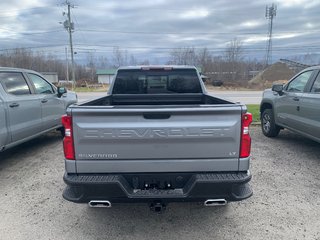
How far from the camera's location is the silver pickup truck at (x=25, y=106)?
195 inches

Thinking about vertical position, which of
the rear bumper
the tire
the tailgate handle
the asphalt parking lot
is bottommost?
the asphalt parking lot

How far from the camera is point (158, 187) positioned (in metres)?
2.92

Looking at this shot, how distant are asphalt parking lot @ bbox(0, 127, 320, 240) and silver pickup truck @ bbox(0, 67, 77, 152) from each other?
31.7 inches

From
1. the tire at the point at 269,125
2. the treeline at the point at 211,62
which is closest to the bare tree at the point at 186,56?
the treeline at the point at 211,62

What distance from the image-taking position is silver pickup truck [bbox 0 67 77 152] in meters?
4.95

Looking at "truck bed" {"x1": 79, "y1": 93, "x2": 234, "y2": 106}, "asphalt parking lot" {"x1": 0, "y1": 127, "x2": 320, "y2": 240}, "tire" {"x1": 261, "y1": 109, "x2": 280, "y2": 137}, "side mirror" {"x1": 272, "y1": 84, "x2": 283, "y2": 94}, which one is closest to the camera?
"asphalt parking lot" {"x1": 0, "y1": 127, "x2": 320, "y2": 240}

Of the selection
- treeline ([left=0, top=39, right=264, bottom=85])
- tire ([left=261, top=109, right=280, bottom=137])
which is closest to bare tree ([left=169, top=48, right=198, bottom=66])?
treeline ([left=0, top=39, right=264, bottom=85])

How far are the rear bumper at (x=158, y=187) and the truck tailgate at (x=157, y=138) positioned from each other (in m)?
0.09

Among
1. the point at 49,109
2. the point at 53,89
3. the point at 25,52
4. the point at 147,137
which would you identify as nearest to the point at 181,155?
the point at 147,137

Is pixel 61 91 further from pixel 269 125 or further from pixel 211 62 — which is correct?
pixel 211 62

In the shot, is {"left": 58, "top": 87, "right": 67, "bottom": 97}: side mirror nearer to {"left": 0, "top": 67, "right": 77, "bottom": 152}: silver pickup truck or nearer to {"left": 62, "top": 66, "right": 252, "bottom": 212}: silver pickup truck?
{"left": 0, "top": 67, "right": 77, "bottom": 152}: silver pickup truck

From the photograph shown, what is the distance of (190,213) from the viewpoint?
12.2 feet

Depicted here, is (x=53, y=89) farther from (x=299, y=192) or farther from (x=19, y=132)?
(x=299, y=192)

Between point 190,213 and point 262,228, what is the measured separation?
35.6 inches
